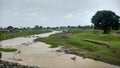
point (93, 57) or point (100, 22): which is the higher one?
point (100, 22)

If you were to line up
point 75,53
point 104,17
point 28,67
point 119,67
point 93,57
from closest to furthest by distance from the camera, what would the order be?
point 28,67 < point 119,67 < point 93,57 < point 75,53 < point 104,17

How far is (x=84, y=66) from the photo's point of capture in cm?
3184

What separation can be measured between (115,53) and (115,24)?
157ft

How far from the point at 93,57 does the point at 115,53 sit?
410cm

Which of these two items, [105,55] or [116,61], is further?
[105,55]

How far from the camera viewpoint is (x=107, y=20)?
82.4 m

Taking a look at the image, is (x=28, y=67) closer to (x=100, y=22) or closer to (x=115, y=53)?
(x=115, y=53)

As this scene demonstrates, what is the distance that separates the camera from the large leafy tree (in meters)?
82.1

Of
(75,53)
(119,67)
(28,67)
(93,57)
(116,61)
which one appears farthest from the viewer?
(75,53)

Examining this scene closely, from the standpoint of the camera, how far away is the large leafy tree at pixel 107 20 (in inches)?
3233

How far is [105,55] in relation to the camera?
1446 inches

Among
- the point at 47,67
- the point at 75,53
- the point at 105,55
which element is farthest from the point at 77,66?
the point at 75,53

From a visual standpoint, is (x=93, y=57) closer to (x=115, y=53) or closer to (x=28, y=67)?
(x=115, y=53)

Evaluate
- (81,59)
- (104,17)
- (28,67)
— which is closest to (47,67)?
(28,67)
